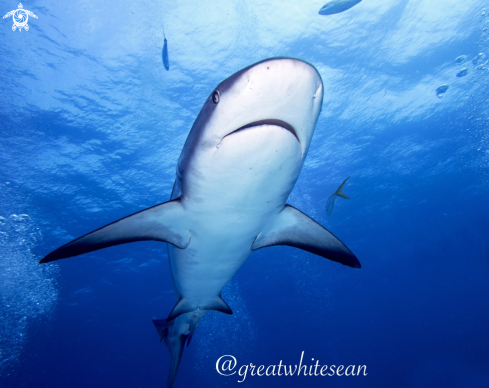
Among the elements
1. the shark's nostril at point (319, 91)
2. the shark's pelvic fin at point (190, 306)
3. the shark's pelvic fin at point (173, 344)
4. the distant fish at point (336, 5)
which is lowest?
the shark's pelvic fin at point (173, 344)

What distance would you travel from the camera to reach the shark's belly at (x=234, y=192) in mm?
1777

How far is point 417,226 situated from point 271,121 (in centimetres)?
3474

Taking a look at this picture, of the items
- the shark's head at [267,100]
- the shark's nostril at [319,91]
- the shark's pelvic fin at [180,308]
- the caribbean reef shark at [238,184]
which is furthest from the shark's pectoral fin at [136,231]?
the shark's pelvic fin at [180,308]

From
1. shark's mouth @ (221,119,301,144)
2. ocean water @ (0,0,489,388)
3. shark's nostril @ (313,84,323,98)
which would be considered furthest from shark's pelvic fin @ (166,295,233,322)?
ocean water @ (0,0,489,388)

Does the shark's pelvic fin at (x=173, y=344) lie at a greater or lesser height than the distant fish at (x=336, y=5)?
lesser

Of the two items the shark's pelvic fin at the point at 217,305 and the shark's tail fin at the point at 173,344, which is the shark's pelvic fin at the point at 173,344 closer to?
the shark's tail fin at the point at 173,344

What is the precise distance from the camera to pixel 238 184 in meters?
2.08

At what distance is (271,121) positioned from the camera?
1.64 m

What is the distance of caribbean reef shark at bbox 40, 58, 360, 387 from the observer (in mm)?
1473

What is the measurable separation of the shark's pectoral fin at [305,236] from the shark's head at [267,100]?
3.99 ft

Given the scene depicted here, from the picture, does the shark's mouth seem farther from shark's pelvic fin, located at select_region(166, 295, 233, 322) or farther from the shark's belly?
shark's pelvic fin, located at select_region(166, 295, 233, 322)

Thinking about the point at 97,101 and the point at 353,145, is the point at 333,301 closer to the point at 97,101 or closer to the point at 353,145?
the point at 353,145

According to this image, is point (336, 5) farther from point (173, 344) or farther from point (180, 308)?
point (173, 344)

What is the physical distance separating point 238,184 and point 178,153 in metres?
12.3
